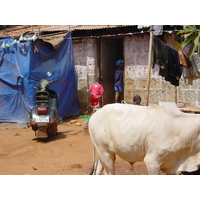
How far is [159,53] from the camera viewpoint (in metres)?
7.43

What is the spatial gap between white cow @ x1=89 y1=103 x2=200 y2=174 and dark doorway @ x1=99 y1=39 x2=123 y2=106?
7.63 m

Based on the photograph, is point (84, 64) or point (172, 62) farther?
point (84, 64)

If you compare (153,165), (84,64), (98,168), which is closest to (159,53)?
(98,168)

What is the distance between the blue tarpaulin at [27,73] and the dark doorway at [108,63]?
151 centimetres

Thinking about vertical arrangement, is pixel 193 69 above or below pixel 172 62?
below

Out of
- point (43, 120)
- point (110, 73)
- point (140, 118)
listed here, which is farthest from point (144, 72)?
point (140, 118)

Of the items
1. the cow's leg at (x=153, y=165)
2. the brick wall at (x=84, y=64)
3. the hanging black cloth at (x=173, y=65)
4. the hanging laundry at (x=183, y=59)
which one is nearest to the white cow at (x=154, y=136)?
the cow's leg at (x=153, y=165)

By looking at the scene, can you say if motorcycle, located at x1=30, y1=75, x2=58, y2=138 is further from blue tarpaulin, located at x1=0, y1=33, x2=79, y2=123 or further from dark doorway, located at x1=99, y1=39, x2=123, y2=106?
dark doorway, located at x1=99, y1=39, x2=123, y2=106

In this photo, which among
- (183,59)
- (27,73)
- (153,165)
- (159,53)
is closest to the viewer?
(153,165)

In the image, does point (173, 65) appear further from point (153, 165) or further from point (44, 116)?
point (153, 165)

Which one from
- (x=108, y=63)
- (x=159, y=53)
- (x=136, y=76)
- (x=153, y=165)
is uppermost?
(x=159, y=53)

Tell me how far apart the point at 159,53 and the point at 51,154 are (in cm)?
351

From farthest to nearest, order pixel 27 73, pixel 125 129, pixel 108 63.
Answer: pixel 108 63, pixel 27 73, pixel 125 129

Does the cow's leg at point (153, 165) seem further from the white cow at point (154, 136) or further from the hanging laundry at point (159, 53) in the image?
the hanging laundry at point (159, 53)
